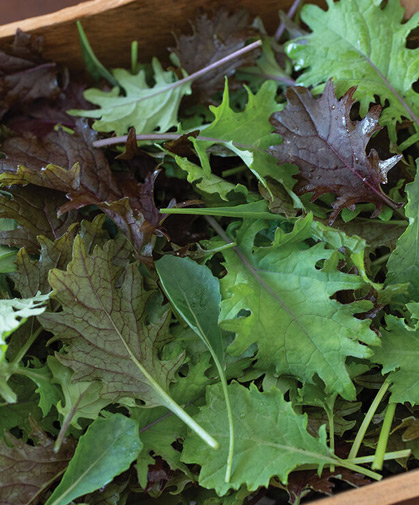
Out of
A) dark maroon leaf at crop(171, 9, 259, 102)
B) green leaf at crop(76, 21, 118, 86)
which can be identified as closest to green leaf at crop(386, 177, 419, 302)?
dark maroon leaf at crop(171, 9, 259, 102)

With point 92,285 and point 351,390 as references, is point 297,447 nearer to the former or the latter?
point 351,390

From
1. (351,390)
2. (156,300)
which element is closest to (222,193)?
(156,300)

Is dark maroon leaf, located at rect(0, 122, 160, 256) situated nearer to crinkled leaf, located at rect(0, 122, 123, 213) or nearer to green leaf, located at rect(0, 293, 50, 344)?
crinkled leaf, located at rect(0, 122, 123, 213)

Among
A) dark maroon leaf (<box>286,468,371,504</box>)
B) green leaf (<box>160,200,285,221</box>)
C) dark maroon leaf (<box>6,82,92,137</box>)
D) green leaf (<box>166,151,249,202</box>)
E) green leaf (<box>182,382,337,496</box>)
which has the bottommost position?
dark maroon leaf (<box>286,468,371,504</box>)

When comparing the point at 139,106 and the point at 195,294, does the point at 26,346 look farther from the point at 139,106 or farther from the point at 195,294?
the point at 139,106

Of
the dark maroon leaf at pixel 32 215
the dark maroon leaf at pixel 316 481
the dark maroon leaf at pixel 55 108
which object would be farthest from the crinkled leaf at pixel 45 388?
the dark maroon leaf at pixel 55 108

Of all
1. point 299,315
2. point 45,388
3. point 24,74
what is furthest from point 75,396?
point 24,74
